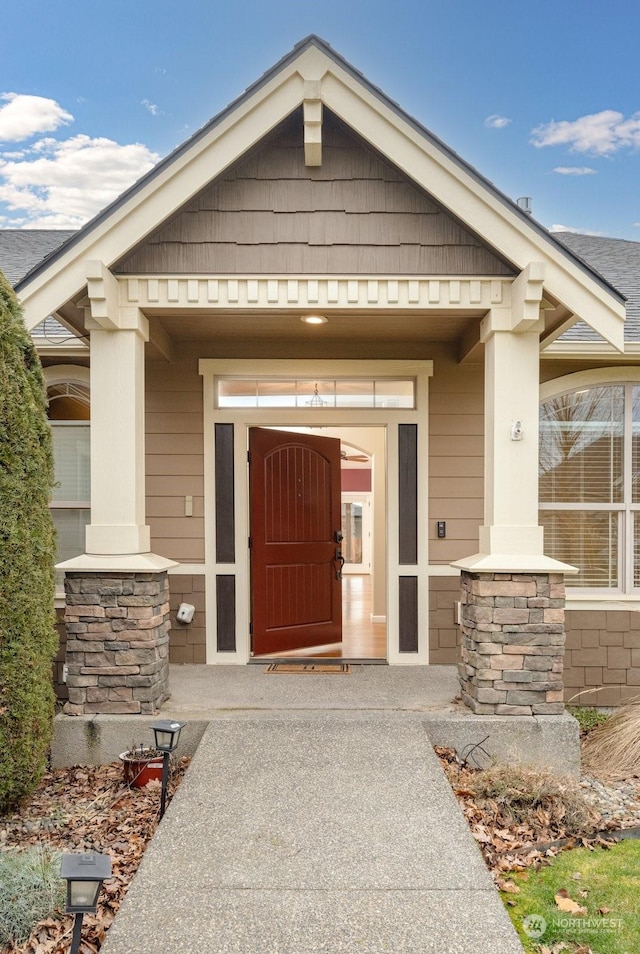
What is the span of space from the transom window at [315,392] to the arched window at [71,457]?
47.3 inches

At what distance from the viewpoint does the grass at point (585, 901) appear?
260 centimetres

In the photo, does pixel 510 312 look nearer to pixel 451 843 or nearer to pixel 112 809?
pixel 451 843

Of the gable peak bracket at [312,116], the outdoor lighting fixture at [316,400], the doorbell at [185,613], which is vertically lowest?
the doorbell at [185,613]

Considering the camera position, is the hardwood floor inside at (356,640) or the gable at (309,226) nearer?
the gable at (309,226)

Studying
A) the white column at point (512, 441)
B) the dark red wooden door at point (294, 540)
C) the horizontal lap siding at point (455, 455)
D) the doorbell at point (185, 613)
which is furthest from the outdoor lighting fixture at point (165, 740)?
the horizontal lap siding at point (455, 455)

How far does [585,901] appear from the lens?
2.85 meters

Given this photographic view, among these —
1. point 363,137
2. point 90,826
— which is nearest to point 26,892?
point 90,826

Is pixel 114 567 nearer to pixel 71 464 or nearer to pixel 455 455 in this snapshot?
pixel 71 464

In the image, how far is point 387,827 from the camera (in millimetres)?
2926

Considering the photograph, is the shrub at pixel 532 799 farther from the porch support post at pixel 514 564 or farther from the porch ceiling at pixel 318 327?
the porch ceiling at pixel 318 327

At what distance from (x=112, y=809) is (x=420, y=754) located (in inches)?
67.7

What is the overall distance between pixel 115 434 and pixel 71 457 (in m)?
1.72

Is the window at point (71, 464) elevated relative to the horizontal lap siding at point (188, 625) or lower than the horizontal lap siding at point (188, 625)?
elevated

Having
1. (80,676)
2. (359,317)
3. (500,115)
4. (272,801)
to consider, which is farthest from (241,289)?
(500,115)
